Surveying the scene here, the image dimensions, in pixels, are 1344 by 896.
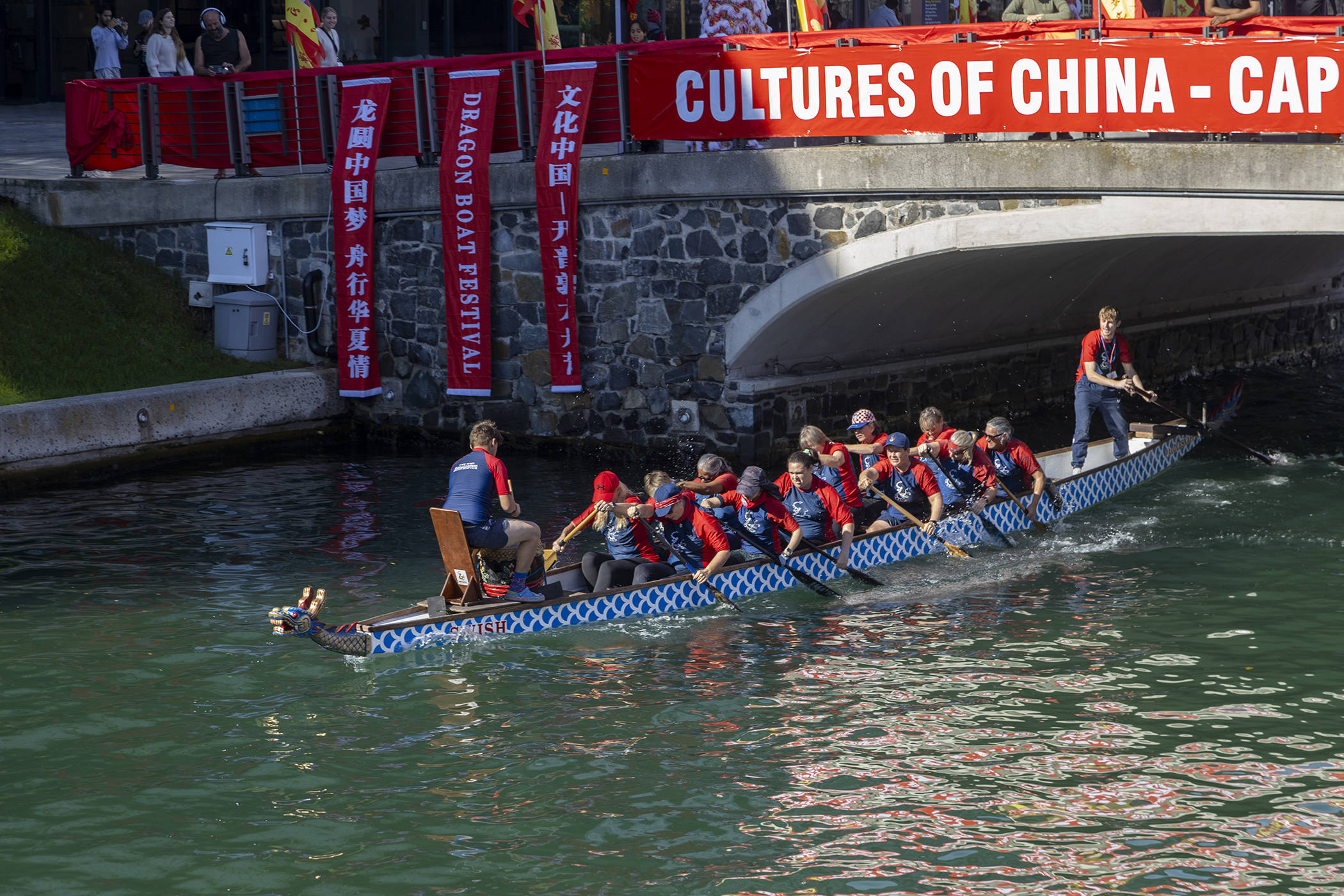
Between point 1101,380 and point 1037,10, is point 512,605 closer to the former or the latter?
point 1101,380

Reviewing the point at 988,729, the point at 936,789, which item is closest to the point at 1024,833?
the point at 936,789

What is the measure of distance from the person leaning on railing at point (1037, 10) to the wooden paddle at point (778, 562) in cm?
672

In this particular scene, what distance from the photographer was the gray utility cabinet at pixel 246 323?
19.5m

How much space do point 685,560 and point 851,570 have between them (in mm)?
1560

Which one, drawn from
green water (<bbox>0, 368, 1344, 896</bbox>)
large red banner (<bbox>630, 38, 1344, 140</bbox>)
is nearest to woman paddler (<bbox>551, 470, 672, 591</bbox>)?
green water (<bbox>0, 368, 1344, 896</bbox>)

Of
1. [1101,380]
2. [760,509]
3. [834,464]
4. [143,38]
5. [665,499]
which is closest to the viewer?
[665,499]

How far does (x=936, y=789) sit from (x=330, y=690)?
413 centimetres

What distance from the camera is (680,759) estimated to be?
8.99m

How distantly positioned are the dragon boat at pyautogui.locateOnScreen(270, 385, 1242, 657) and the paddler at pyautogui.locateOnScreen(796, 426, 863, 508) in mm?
522

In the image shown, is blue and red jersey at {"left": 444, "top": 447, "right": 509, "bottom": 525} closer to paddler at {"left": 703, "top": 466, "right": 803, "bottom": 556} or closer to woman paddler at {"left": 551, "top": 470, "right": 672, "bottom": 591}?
woman paddler at {"left": 551, "top": 470, "right": 672, "bottom": 591}

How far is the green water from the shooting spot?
7660mm

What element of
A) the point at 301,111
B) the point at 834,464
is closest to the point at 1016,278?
the point at 834,464

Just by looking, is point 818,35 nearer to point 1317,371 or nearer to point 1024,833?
point 1024,833

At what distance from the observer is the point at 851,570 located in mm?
12984
